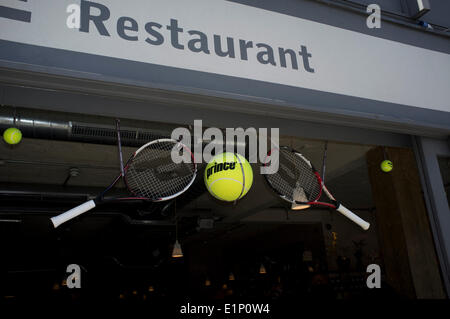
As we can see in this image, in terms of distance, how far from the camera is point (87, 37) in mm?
2197

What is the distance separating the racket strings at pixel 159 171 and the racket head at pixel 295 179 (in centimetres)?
66

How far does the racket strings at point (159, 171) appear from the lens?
2660 millimetres

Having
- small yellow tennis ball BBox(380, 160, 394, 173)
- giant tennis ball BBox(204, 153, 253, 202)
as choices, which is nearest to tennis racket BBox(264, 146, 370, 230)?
giant tennis ball BBox(204, 153, 253, 202)

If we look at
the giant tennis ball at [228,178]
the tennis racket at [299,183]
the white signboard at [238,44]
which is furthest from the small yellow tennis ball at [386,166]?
the giant tennis ball at [228,178]

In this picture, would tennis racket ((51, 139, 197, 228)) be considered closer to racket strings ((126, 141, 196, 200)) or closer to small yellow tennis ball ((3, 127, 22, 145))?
racket strings ((126, 141, 196, 200))

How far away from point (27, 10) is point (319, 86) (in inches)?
78.3

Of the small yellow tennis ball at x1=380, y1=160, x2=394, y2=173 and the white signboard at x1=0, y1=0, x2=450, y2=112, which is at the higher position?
the white signboard at x1=0, y1=0, x2=450, y2=112

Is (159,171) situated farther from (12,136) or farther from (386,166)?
(386,166)

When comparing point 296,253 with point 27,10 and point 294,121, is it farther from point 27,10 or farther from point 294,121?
point 27,10

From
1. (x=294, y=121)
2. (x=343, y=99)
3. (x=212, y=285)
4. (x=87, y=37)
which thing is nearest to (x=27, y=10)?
(x=87, y=37)

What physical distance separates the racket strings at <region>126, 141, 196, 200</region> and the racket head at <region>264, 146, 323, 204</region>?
0.66 m

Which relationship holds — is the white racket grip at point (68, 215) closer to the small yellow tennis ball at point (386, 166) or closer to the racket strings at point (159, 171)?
the racket strings at point (159, 171)

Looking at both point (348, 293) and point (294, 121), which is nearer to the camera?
point (294, 121)

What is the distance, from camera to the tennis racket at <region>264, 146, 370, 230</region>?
8.82 feet
